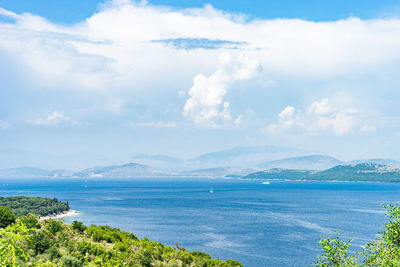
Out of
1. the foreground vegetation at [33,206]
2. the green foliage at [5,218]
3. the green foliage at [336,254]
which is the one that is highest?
the green foliage at [5,218]

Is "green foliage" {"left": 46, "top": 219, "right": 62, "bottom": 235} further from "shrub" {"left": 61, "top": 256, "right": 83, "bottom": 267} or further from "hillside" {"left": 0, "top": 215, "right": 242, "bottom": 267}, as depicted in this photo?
"shrub" {"left": 61, "top": 256, "right": 83, "bottom": 267}

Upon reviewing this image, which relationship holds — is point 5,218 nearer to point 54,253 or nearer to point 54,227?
point 54,227

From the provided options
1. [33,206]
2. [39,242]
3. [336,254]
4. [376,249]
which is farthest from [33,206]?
[376,249]

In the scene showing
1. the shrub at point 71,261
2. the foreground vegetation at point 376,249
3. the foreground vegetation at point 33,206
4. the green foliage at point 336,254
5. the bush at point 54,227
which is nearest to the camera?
the foreground vegetation at point 376,249

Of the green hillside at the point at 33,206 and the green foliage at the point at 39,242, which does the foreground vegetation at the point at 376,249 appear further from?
the green hillside at the point at 33,206

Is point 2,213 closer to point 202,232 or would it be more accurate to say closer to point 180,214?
point 202,232

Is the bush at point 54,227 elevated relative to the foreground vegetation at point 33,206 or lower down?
elevated

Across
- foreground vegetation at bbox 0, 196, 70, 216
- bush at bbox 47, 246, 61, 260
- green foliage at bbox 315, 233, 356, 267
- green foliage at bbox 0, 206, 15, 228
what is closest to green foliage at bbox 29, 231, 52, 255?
bush at bbox 47, 246, 61, 260

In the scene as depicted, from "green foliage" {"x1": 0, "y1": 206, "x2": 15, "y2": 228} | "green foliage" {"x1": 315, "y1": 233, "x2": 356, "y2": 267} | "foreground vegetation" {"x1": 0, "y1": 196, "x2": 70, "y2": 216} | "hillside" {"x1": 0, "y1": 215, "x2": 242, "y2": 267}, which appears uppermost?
"green foliage" {"x1": 0, "y1": 206, "x2": 15, "y2": 228}

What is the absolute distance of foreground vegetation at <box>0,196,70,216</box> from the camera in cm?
11788

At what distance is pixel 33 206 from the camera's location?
123375 millimetres

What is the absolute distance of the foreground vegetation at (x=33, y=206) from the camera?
11788cm

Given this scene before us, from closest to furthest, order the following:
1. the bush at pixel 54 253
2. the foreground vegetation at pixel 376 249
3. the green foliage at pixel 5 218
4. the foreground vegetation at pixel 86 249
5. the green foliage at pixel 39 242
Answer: the foreground vegetation at pixel 376 249, the foreground vegetation at pixel 86 249, the bush at pixel 54 253, the green foliage at pixel 39 242, the green foliage at pixel 5 218

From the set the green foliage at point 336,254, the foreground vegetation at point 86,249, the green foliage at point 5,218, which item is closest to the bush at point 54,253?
the foreground vegetation at point 86,249
